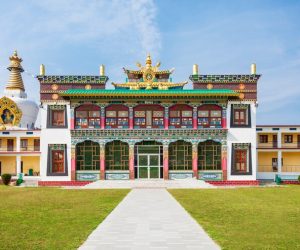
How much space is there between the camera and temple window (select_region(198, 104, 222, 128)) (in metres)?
36.5

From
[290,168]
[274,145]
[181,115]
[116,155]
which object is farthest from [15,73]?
[290,168]

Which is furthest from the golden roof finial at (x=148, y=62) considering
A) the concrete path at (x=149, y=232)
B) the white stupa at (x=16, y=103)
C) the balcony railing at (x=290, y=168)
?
the concrete path at (x=149, y=232)

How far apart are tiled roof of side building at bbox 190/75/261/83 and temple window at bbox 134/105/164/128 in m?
5.11

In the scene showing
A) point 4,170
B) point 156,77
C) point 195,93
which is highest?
point 156,77

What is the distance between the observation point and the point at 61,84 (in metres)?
37.5

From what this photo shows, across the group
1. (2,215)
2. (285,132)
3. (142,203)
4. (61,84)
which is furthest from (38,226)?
(285,132)

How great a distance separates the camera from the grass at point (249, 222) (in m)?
9.88

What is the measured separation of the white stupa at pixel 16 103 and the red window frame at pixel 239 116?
35257 millimetres

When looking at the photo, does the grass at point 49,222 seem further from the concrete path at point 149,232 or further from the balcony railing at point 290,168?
the balcony railing at point 290,168

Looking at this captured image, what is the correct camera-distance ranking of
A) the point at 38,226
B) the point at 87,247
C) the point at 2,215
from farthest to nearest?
1. the point at 2,215
2. the point at 38,226
3. the point at 87,247

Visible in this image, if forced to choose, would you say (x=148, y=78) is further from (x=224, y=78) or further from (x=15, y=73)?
(x=15, y=73)

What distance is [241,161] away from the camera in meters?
36.7

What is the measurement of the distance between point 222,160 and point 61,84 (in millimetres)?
18758

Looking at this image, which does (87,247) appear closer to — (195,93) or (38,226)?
(38,226)
